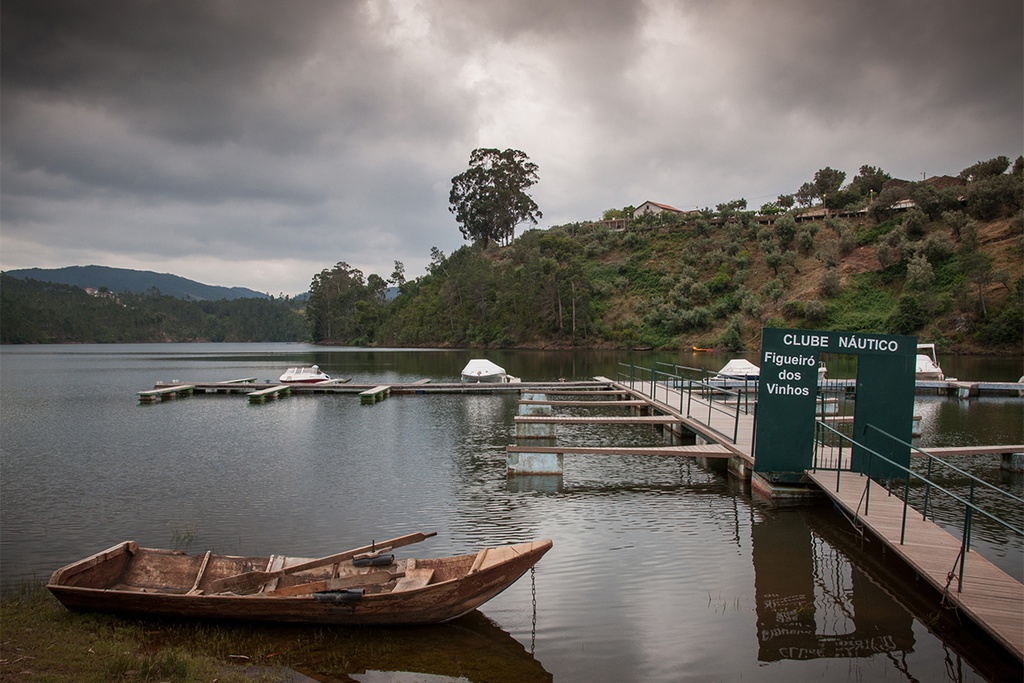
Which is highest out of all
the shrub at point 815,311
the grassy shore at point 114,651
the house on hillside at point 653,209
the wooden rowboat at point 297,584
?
the house on hillside at point 653,209

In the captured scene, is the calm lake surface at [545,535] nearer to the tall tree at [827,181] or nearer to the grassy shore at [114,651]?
the grassy shore at [114,651]

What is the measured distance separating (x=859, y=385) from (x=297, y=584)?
11375mm

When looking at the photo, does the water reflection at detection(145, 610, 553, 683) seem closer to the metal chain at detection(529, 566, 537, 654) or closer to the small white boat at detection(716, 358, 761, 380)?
the metal chain at detection(529, 566, 537, 654)

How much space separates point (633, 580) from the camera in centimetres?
1012

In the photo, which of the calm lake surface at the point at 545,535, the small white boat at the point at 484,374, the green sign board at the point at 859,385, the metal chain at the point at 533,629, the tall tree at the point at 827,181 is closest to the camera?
the calm lake surface at the point at 545,535

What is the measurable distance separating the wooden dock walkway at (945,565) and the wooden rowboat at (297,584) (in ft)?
17.0

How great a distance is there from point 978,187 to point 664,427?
244 ft

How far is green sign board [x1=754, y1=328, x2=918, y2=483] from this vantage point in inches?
514

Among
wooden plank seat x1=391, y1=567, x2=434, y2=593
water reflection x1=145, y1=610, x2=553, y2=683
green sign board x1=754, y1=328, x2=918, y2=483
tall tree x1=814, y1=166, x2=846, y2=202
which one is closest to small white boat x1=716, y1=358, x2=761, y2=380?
green sign board x1=754, y1=328, x2=918, y2=483

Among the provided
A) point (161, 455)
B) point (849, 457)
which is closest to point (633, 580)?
point (849, 457)

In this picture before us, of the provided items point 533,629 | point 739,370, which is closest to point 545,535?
point 533,629

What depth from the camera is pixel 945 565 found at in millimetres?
9016

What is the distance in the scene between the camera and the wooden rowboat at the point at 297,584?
7.93 m

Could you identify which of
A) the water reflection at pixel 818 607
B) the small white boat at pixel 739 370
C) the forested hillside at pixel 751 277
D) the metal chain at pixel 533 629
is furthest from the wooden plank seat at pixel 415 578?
the forested hillside at pixel 751 277
